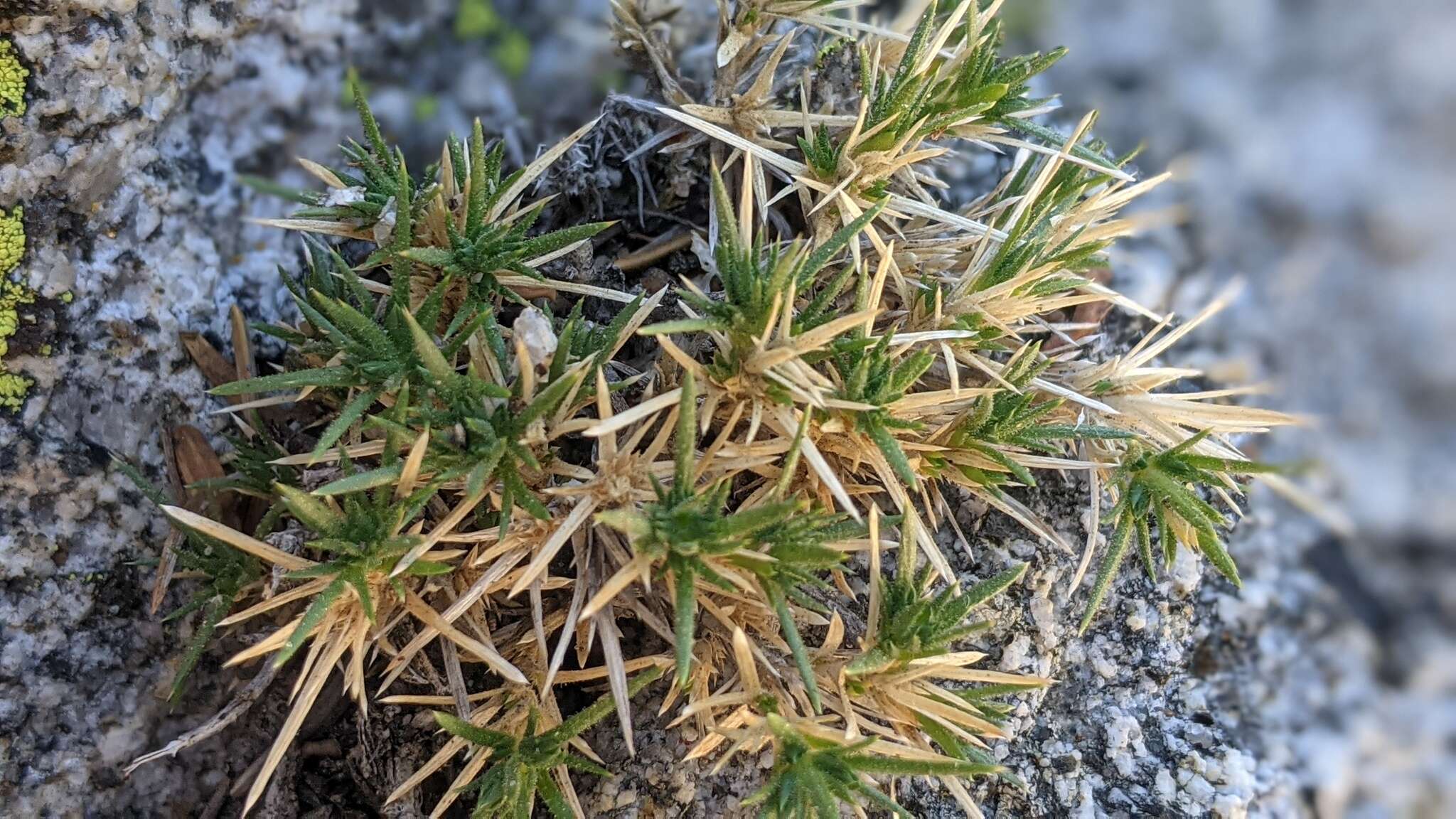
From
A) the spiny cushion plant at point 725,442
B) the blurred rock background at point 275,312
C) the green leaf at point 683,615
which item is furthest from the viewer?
the blurred rock background at point 275,312

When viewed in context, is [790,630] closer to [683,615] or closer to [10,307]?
[683,615]

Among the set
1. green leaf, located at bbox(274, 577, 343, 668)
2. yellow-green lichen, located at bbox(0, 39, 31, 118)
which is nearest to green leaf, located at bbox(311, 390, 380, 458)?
green leaf, located at bbox(274, 577, 343, 668)

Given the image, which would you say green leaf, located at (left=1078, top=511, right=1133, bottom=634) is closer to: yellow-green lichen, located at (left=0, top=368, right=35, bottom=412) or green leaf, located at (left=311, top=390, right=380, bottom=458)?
green leaf, located at (left=311, top=390, right=380, bottom=458)

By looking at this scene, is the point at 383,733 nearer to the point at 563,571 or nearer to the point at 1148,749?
the point at 563,571

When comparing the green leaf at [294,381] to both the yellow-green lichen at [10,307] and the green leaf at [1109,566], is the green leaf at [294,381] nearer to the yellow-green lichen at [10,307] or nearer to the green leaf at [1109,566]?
the yellow-green lichen at [10,307]

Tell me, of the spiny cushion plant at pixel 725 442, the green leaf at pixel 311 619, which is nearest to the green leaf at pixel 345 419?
the spiny cushion plant at pixel 725 442

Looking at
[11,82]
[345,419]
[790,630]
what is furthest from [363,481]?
[11,82]

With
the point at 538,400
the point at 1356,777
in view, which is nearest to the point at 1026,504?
the point at 538,400
